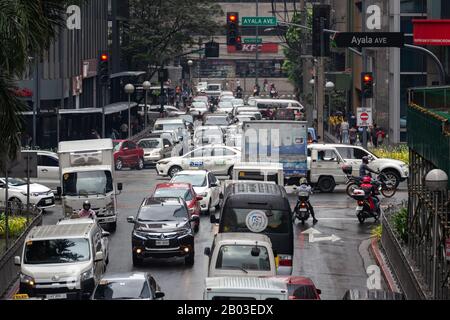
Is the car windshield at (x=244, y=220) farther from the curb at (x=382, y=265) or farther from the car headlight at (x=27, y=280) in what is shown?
the car headlight at (x=27, y=280)

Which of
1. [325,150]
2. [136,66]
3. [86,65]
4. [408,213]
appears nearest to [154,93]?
[136,66]

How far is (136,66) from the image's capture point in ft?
357

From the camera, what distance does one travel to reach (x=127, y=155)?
5978 centimetres

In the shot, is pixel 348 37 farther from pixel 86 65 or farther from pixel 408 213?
pixel 86 65

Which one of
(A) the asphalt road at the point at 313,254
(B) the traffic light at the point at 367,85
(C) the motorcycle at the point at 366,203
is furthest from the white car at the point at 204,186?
(B) the traffic light at the point at 367,85

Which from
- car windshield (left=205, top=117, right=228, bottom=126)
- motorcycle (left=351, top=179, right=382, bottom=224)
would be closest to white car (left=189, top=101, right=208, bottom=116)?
car windshield (left=205, top=117, right=228, bottom=126)

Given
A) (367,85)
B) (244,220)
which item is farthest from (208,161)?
(244,220)

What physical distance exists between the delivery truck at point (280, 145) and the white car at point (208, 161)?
118 inches

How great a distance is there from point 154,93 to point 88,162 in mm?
73481

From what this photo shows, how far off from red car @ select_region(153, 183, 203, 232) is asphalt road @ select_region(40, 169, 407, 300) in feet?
2.36

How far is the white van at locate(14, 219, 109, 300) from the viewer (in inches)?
1017

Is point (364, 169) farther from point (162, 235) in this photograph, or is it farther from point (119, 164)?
point (119, 164)

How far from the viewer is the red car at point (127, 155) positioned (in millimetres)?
59525

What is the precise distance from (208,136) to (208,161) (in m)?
11.6
